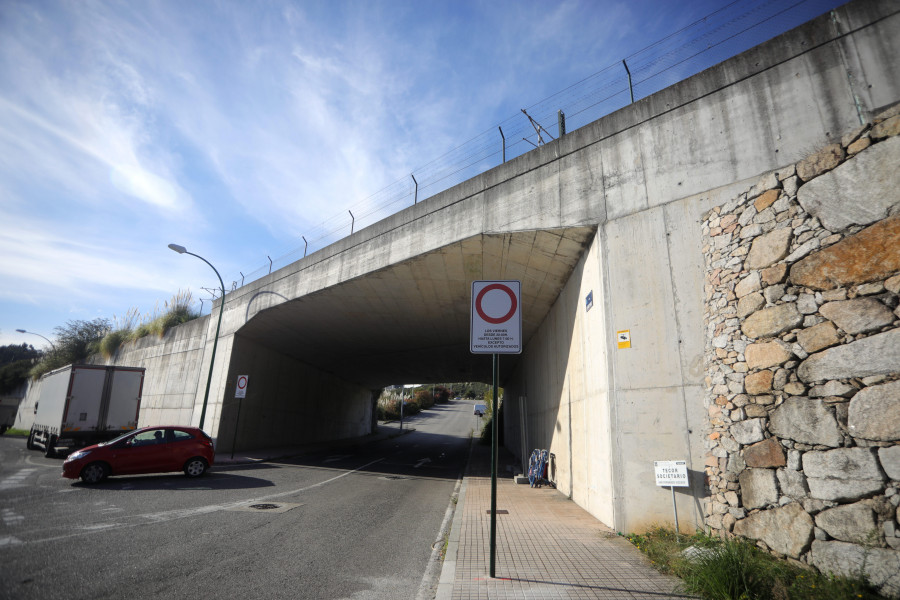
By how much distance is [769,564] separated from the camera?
14.9ft

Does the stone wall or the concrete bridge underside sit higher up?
the concrete bridge underside

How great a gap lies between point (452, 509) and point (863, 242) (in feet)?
26.9

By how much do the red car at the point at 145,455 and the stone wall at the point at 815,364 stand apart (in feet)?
39.9

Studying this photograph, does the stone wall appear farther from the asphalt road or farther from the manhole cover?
the manhole cover

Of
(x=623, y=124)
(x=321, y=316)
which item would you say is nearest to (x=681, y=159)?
(x=623, y=124)

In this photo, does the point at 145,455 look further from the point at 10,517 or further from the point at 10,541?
the point at 10,541

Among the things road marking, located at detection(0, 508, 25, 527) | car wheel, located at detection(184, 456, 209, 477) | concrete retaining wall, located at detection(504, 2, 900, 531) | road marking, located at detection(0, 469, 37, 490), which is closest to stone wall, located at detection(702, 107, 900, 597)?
concrete retaining wall, located at detection(504, 2, 900, 531)

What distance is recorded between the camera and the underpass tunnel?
11352 mm

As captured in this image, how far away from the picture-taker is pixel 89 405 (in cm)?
1527

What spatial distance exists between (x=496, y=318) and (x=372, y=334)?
52.3 feet

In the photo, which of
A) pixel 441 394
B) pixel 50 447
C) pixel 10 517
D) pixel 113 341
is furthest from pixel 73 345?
pixel 441 394

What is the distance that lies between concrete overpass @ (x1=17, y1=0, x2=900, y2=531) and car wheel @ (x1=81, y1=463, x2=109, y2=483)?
303 inches

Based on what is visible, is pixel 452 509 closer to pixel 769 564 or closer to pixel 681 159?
pixel 769 564

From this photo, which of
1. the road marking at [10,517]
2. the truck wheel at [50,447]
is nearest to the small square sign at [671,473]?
the road marking at [10,517]
